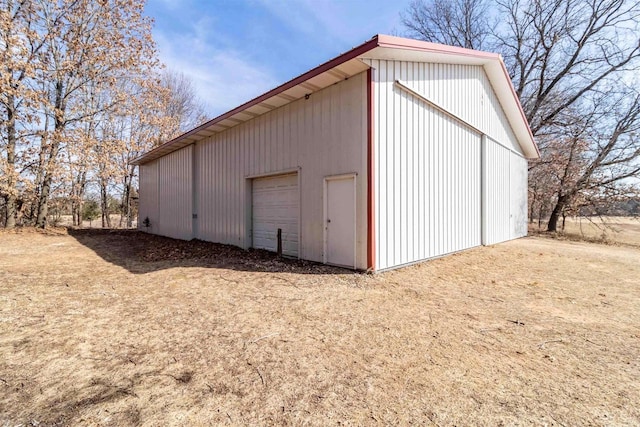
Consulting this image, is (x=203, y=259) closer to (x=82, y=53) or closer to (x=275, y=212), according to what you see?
(x=275, y=212)

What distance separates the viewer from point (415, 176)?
6227 millimetres

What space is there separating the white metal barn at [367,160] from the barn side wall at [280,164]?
0.03 m

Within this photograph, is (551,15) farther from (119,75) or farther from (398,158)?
(119,75)

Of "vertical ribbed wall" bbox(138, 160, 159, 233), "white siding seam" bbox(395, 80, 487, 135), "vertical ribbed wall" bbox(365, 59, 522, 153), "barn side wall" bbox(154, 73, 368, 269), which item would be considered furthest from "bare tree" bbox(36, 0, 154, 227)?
"white siding seam" bbox(395, 80, 487, 135)

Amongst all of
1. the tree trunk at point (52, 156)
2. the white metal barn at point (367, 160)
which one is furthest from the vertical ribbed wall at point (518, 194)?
the tree trunk at point (52, 156)

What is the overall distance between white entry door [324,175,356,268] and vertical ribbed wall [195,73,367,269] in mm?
148

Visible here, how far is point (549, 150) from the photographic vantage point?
642 inches

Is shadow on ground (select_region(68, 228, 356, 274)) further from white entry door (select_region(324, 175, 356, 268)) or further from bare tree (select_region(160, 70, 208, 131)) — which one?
bare tree (select_region(160, 70, 208, 131))

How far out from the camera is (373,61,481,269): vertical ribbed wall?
5.47 m

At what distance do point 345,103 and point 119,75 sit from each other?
13152 mm

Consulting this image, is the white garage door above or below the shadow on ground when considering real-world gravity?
above

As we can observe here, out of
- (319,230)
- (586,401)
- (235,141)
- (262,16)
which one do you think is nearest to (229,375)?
(586,401)

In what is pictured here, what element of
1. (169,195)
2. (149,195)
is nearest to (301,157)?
(169,195)

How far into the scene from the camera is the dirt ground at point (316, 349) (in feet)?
6.00
